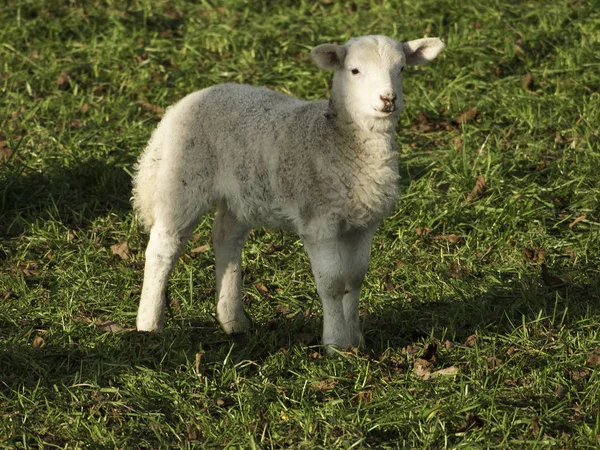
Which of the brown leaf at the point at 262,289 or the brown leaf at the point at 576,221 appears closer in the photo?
the brown leaf at the point at 262,289

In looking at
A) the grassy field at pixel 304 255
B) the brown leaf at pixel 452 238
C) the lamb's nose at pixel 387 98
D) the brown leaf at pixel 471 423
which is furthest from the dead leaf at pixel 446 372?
the brown leaf at pixel 452 238

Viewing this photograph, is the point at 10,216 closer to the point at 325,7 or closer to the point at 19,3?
the point at 19,3

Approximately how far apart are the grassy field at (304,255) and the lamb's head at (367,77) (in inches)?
55.8

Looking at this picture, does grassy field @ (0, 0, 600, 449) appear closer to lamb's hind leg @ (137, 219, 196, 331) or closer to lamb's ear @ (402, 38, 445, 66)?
lamb's hind leg @ (137, 219, 196, 331)

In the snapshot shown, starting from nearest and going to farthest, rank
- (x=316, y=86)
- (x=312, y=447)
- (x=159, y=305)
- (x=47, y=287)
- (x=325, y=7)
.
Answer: (x=312, y=447) < (x=159, y=305) < (x=47, y=287) < (x=316, y=86) < (x=325, y=7)

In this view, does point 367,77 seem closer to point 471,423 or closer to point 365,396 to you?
point 365,396

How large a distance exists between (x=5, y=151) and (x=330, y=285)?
3.94 metres

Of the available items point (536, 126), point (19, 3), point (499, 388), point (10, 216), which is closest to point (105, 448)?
point (499, 388)

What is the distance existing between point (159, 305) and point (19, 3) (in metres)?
5.65

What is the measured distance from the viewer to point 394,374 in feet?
19.4

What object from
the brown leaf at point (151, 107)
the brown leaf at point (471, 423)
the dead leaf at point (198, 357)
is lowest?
the brown leaf at point (471, 423)

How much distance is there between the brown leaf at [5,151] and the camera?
28.2 feet

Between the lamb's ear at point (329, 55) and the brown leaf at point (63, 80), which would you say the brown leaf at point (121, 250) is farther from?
the brown leaf at point (63, 80)

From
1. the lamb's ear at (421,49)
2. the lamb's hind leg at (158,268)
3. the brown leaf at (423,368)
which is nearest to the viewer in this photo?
the brown leaf at (423,368)
